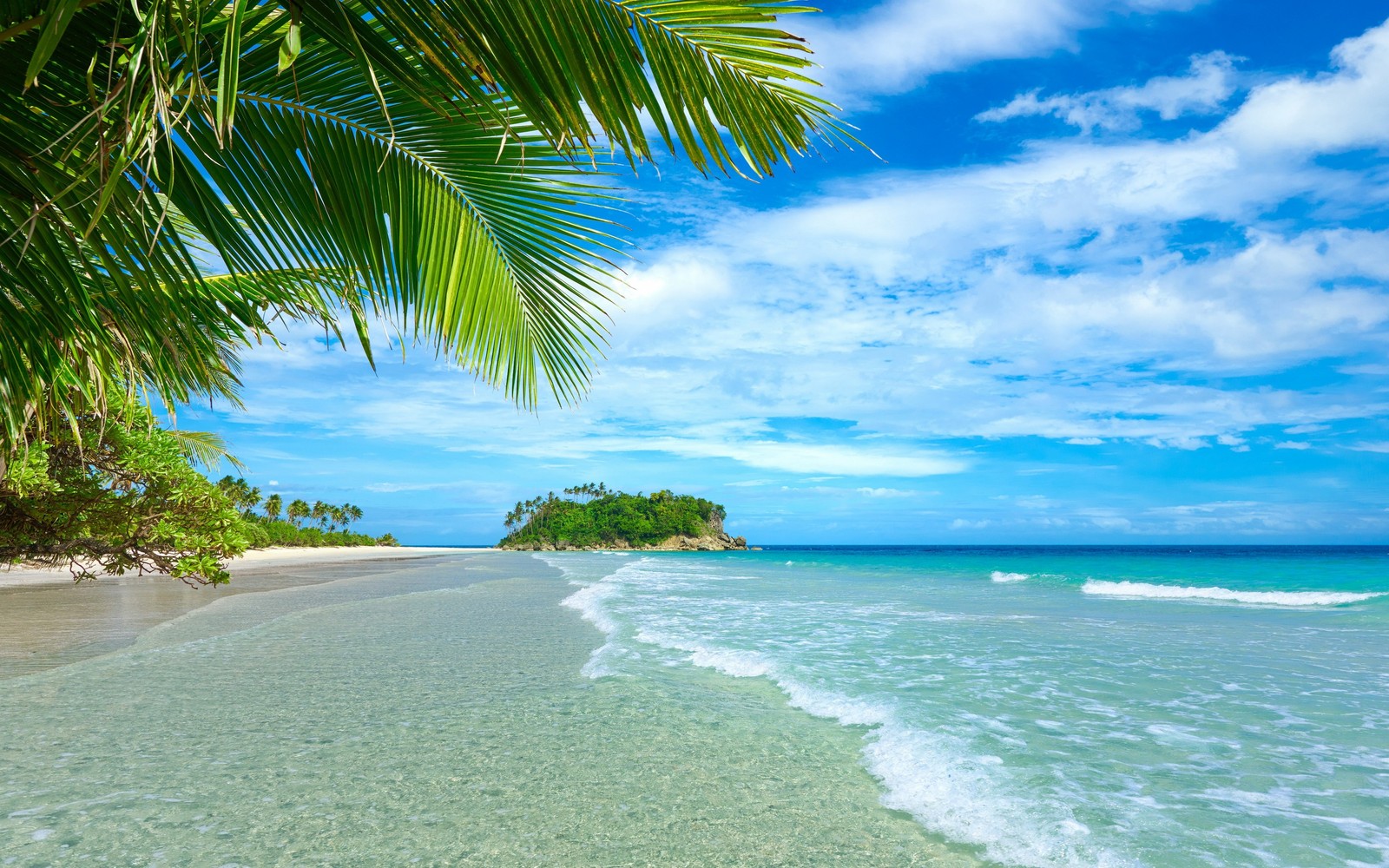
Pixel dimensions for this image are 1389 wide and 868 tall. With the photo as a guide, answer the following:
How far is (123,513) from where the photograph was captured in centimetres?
930

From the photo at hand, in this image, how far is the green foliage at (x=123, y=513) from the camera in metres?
8.90

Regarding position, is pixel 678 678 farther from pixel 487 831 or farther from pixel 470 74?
pixel 470 74

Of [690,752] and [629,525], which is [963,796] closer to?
[690,752]

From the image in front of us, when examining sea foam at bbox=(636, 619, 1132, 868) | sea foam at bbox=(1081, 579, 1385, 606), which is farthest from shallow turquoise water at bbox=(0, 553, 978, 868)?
sea foam at bbox=(1081, 579, 1385, 606)

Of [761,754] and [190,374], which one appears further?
[761,754]

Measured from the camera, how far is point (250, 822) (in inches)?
146

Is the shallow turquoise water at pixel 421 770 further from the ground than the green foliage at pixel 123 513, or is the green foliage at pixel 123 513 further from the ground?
the green foliage at pixel 123 513

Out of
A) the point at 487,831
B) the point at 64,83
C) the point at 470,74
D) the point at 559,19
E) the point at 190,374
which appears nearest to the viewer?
the point at 559,19

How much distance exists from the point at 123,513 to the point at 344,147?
30.4 feet

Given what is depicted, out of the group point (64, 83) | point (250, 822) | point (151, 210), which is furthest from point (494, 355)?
point (250, 822)

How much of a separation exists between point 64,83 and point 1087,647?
1139cm

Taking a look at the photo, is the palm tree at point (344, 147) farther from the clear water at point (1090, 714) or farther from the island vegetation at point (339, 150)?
the clear water at point (1090, 714)

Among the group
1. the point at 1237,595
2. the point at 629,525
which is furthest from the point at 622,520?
the point at 1237,595

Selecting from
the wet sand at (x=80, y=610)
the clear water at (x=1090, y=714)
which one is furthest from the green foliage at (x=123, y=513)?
the clear water at (x=1090, y=714)
